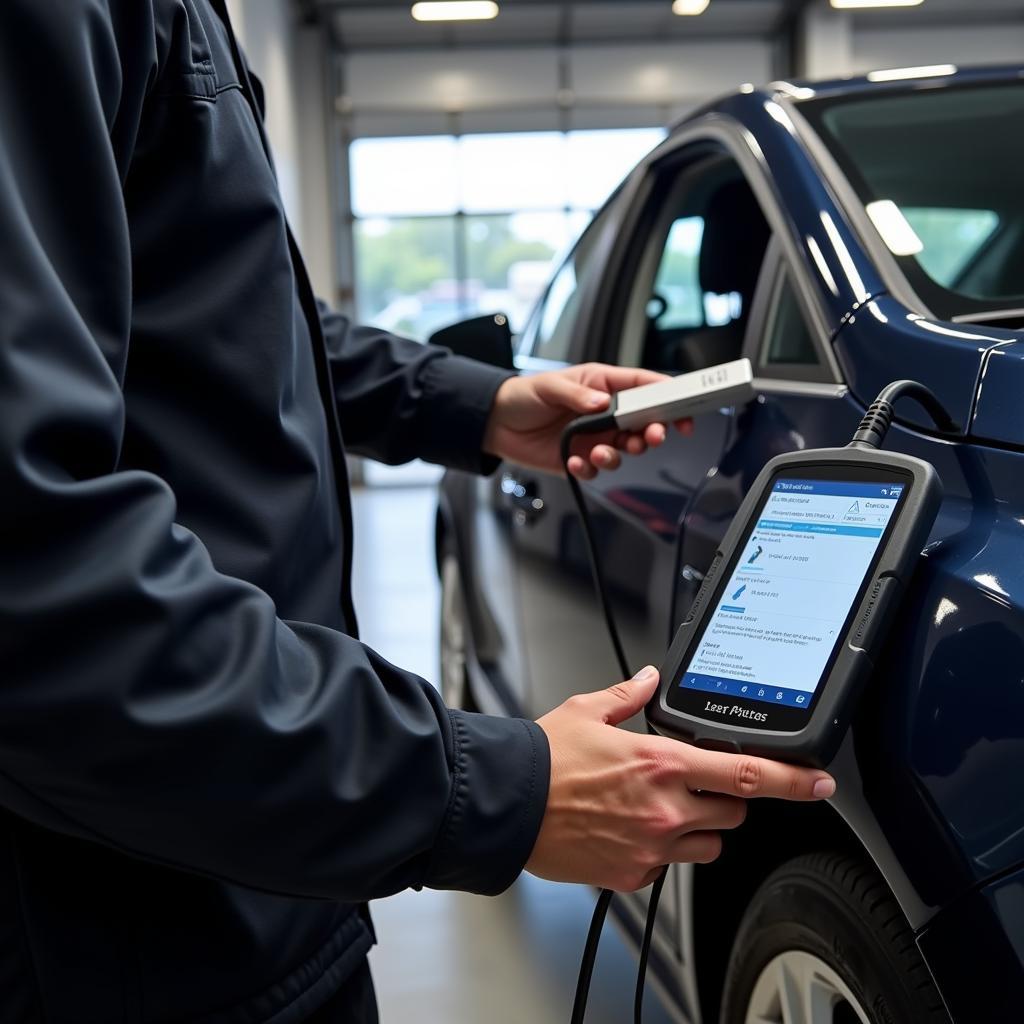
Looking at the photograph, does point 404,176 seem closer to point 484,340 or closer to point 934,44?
point 934,44

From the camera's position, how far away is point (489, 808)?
2.23ft

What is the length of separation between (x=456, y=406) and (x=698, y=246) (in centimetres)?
92

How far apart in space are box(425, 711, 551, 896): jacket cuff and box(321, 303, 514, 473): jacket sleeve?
656mm

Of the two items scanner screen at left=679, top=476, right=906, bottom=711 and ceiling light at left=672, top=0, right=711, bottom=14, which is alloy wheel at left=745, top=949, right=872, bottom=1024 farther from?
ceiling light at left=672, top=0, right=711, bottom=14

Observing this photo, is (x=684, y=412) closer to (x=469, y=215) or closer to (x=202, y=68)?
(x=202, y=68)

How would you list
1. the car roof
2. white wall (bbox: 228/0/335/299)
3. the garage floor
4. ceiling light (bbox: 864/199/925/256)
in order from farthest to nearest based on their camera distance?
white wall (bbox: 228/0/335/299) → the garage floor → the car roof → ceiling light (bbox: 864/199/925/256)

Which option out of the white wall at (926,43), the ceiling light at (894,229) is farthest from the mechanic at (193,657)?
the white wall at (926,43)

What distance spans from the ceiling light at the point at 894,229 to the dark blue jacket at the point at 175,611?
2.25 ft

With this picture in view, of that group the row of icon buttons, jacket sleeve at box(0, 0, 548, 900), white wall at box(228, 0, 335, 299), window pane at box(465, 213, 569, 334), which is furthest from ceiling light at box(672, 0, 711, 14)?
jacket sleeve at box(0, 0, 548, 900)

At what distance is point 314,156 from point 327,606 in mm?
→ 9910

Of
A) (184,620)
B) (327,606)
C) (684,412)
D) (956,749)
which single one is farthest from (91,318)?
(684,412)

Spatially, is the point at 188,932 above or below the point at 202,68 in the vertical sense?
below

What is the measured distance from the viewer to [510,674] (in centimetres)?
220

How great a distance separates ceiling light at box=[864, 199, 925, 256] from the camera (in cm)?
128
